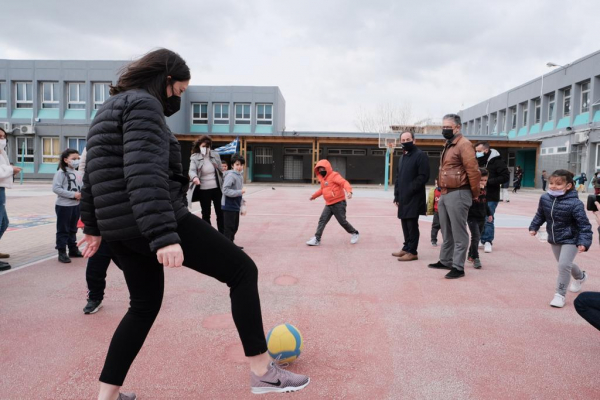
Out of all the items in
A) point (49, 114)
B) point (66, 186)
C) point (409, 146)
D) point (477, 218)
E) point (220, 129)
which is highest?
point (49, 114)

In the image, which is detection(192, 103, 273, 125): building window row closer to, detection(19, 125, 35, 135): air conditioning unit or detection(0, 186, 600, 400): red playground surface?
detection(19, 125, 35, 135): air conditioning unit

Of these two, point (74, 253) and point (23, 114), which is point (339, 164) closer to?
point (23, 114)

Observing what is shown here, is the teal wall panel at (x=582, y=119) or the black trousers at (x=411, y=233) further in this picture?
the teal wall panel at (x=582, y=119)

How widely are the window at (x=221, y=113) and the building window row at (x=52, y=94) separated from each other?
8.89 m

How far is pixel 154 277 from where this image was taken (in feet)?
6.97

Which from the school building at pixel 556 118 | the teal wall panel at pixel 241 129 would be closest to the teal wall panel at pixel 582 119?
the school building at pixel 556 118

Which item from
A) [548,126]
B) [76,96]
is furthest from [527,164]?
[76,96]

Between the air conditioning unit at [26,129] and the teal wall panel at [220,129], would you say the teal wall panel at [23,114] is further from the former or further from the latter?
the teal wall panel at [220,129]

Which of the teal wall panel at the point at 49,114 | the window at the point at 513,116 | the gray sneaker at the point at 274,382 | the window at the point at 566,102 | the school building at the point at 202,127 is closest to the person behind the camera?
the gray sneaker at the point at 274,382

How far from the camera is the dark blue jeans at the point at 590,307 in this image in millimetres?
2670

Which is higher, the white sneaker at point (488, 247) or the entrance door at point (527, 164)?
the entrance door at point (527, 164)

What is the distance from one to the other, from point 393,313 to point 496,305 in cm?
113

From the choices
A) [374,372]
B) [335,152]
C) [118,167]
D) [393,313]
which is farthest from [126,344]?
[335,152]

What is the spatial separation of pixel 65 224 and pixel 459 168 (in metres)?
5.39
